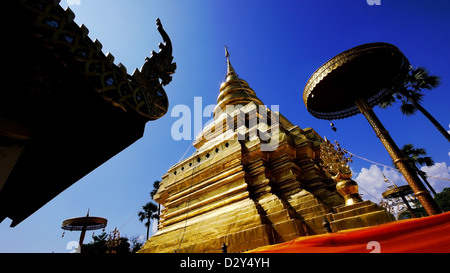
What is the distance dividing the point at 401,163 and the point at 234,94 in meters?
9.02

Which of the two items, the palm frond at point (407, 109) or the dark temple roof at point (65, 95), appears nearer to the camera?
the dark temple roof at point (65, 95)

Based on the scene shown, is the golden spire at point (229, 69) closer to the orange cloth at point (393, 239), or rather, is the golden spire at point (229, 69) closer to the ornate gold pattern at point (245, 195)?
the ornate gold pattern at point (245, 195)

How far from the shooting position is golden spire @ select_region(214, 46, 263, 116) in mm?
12242

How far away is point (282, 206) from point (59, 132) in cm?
504

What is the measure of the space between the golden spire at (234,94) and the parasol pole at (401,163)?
6.22 meters

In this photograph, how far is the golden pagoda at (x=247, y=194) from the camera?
202 inches

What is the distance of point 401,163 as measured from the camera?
5234 millimetres

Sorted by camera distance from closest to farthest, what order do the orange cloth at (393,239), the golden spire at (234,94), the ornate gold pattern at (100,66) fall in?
the ornate gold pattern at (100,66)
the orange cloth at (393,239)
the golden spire at (234,94)

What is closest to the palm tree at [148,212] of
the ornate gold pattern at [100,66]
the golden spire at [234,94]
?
the golden spire at [234,94]

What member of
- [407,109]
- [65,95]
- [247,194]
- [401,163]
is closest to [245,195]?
[247,194]

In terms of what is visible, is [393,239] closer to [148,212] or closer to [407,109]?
[407,109]

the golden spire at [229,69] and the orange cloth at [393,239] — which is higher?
the golden spire at [229,69]

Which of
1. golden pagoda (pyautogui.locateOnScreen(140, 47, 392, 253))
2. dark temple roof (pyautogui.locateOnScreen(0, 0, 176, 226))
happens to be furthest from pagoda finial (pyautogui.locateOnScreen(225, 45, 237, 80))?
dark temple roof (pyautogui.locateOnScreen(0, 0, 176, 226))
